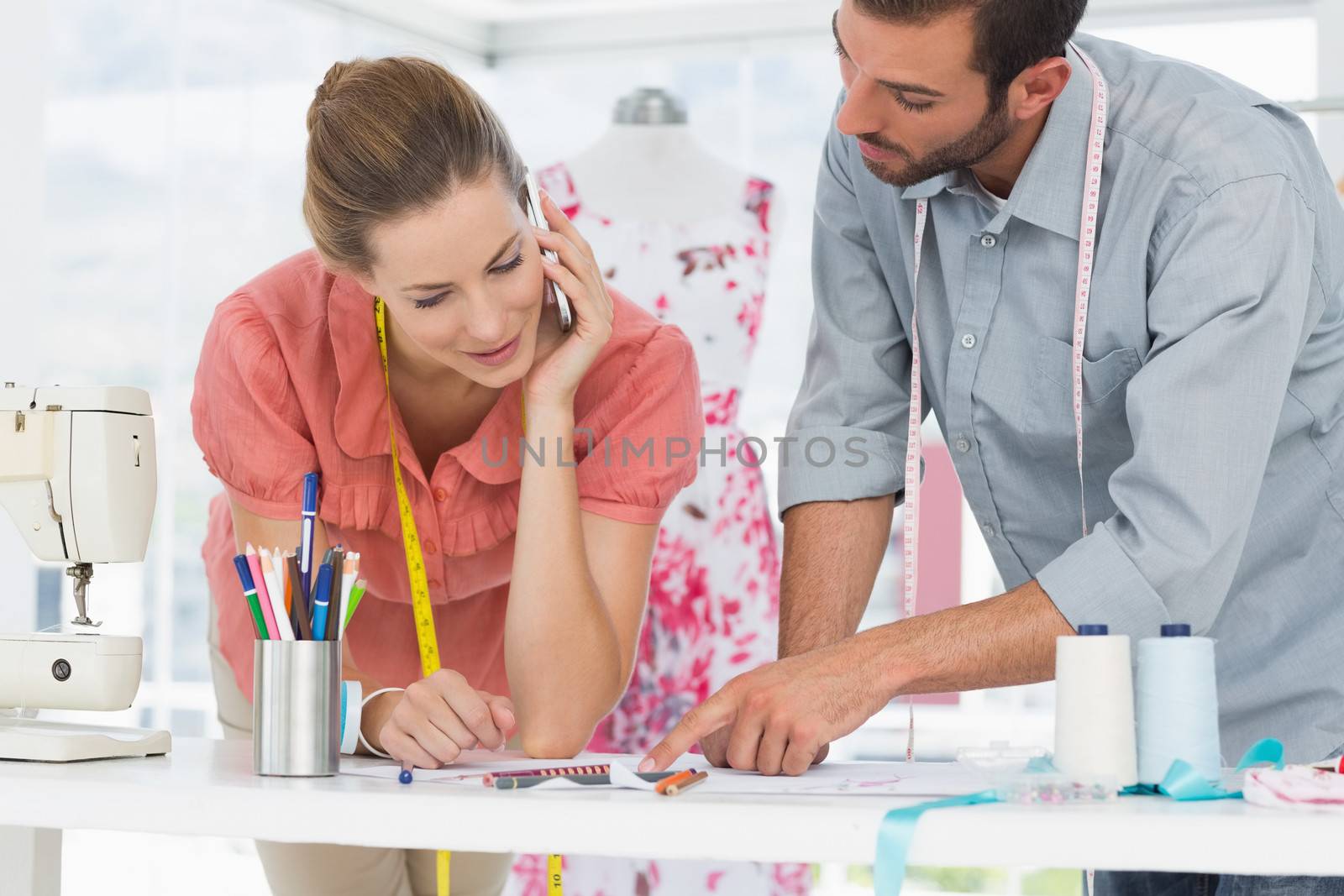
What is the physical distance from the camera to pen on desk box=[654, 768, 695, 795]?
1171 millimetres

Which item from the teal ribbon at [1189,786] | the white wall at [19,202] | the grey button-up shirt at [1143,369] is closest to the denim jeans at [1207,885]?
the grey button-up shirt at [1143,369]

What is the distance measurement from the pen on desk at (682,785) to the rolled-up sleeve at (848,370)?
70cm

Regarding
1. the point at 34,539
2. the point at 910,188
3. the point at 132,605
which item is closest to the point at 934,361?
the point at 910,188

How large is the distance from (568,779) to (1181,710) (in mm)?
522

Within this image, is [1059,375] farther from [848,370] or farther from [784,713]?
[784,713]

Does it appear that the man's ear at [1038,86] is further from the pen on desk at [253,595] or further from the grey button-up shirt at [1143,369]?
the pen on desk at [253,595]

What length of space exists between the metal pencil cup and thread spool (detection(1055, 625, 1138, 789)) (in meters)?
0.67

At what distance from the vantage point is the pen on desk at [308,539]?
4.39ft

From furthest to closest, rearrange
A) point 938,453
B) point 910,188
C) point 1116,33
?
1. point 938,453
2. point 1116,33
3. point 910,188

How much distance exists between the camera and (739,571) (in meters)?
2.81

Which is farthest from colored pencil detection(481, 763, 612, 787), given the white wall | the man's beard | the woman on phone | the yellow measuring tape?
the white wall

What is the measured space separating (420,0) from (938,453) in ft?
8.73

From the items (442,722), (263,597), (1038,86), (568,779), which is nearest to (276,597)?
(263,597)

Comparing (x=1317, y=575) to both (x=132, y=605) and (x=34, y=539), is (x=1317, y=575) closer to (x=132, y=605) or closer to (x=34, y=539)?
(x=34, y=539)
